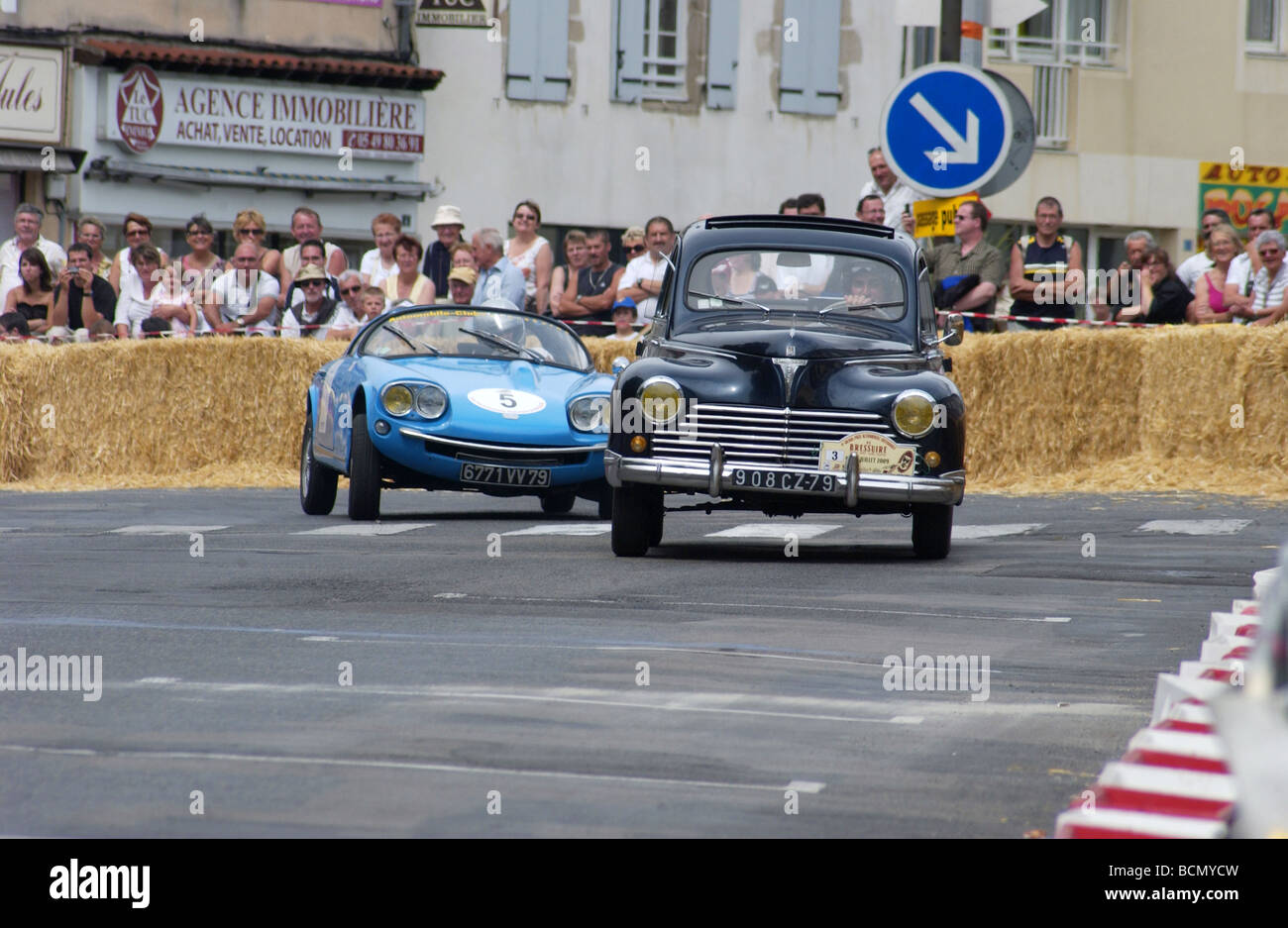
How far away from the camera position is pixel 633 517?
1246 cm

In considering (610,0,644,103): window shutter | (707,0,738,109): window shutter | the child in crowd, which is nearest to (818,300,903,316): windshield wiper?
the child in crowd

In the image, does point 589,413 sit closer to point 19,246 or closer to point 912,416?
point 912,416

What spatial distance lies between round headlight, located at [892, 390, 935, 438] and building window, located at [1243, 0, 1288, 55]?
25.8 metres

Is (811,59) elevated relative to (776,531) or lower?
elevated

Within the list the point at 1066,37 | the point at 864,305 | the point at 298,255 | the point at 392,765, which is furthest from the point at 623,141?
the point at 392,765

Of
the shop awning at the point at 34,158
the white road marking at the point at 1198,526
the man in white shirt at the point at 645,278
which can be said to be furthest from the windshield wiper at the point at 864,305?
the shop awning at the point at 34,158

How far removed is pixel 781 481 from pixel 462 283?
25.6ft

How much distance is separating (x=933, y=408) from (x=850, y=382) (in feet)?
1.47

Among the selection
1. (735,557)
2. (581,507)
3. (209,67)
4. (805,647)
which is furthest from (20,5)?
(805,647)

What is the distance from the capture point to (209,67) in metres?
31.6

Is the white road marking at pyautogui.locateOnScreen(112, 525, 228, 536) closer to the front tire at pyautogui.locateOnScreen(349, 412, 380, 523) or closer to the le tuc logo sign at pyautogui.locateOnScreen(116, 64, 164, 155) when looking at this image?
the front tire at pyautogui.locateOnScreen(349, 412, 380, 523)

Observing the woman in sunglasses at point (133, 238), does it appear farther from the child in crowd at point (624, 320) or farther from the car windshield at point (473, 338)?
the car windshield at point (473, 338)

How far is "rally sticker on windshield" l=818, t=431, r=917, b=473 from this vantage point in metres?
12.1
